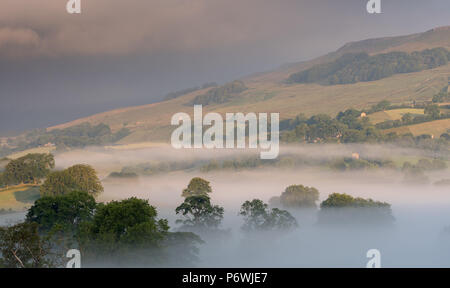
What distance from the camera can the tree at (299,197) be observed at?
68.7 m

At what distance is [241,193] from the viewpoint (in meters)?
107

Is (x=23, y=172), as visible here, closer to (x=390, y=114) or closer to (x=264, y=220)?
(x=264, y=220)

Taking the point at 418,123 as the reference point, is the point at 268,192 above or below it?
below

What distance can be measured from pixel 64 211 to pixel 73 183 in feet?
99.0

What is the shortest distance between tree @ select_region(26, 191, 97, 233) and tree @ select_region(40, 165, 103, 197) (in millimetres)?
26032

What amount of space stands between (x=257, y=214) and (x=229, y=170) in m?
77.0

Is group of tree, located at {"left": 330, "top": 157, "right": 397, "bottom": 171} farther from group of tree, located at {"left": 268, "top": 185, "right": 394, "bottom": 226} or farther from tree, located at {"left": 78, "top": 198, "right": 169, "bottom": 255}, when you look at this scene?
tree, located at {"left": 78, "top": 198, "right": 169, "bottom": 255}

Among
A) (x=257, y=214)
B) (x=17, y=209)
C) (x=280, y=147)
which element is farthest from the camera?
(x=280, y=147)

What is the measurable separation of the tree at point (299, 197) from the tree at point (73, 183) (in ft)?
89.7

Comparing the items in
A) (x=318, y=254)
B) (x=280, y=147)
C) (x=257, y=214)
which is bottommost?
(x=318, y=254)

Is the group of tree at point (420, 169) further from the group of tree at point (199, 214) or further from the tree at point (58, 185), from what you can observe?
the tree at point (58, 185)

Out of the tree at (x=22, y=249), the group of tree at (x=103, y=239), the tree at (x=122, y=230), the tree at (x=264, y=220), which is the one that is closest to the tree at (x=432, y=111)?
the tree at (x=264, y=220)
